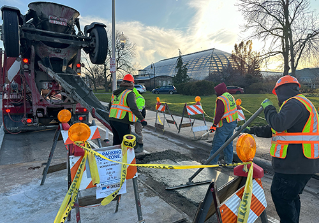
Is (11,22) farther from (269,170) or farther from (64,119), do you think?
(269,170)

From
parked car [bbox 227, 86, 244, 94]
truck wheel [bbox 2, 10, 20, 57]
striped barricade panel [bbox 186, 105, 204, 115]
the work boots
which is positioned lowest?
the work boots

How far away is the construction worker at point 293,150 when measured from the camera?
7.39 ft

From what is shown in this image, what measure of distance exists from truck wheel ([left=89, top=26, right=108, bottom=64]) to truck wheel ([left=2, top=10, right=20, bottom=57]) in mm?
2044

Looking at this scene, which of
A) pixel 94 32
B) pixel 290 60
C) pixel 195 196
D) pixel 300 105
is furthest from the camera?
pixel 290 60

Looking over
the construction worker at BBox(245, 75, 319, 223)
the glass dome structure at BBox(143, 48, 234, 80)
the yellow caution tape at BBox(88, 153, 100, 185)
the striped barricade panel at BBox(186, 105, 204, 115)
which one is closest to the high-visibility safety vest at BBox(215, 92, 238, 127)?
the construction worker at BBox(245, 75, 319, 223)

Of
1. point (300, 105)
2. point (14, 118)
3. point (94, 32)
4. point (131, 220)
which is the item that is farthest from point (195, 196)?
point (14, 118)

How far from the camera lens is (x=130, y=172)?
8.04 feet

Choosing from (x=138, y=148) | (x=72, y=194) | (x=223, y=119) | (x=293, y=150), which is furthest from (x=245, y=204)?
(x=138, y=148)

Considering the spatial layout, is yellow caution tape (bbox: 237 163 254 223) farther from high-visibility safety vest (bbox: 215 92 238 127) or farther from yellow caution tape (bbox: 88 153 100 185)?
high-visibility safety vest (bbox: 215 92 238 127)

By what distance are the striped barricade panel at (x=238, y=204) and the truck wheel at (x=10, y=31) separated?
6053mm

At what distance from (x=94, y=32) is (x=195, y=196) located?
5625 mm

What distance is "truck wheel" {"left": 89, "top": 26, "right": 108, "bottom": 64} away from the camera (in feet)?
21.6

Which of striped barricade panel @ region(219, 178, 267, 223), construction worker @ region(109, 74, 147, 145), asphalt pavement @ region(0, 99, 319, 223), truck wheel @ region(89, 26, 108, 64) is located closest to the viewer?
striped barricade panel @ region(219, 178, 267, 223)

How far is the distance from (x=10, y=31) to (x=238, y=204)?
6.19 m
